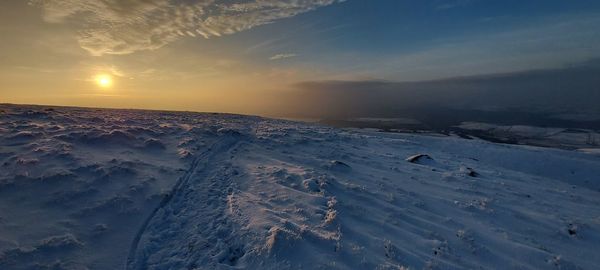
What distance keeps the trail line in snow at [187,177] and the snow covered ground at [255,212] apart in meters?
0.05

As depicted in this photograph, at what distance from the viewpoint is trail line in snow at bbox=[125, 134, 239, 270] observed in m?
6.81

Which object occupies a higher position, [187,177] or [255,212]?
[187,177]

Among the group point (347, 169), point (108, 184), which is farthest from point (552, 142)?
point (108, 184)

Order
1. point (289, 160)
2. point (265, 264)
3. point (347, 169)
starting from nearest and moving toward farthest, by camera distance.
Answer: point (265, 264)
point (347, 169)
point (289, 160)

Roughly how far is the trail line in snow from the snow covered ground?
0.15 ft

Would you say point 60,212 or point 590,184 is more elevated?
point 60,212

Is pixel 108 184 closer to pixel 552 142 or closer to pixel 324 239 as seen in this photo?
→ pixel 324 239

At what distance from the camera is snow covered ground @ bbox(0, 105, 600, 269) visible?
6.84 metres

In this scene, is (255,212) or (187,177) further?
(187,177)

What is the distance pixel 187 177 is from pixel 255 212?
173 inches

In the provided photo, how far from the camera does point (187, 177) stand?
11.8m

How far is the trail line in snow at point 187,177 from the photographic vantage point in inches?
268

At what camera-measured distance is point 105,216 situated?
815cm

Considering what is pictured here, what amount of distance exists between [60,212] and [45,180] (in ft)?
7.06
